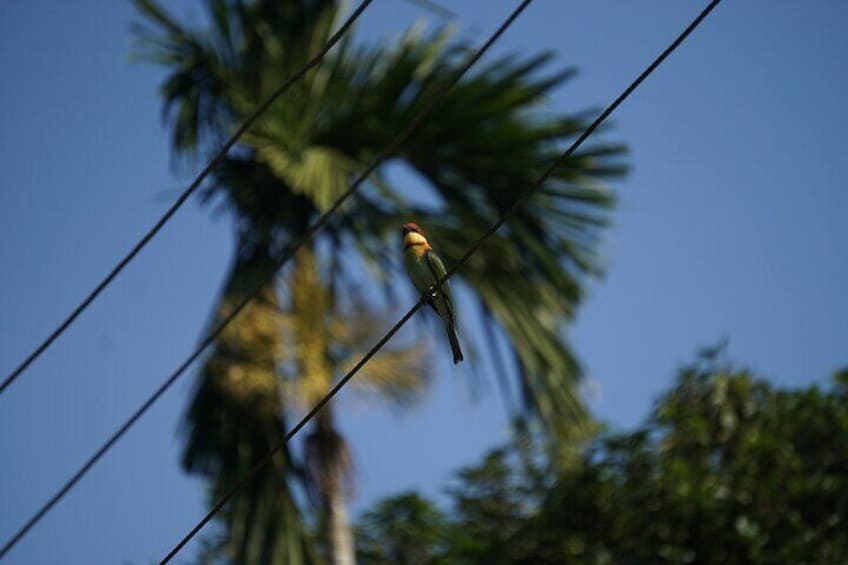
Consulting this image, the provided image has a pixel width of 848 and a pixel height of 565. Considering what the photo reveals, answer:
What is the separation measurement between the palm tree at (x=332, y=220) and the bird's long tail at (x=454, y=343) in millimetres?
4725

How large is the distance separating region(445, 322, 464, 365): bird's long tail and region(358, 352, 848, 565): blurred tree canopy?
14.6 feet

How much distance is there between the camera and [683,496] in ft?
28.9

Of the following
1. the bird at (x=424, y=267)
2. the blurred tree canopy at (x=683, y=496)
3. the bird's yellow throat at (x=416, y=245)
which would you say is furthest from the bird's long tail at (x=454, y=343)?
the blurred tree canopy at (x=683, y=496)

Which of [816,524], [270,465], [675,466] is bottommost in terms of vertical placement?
[816,524]

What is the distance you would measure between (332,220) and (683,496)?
354 centimetres

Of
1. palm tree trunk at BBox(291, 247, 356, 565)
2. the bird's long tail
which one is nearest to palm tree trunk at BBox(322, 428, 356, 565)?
palm tree trunk at BBox(291, 247, 356, 565)

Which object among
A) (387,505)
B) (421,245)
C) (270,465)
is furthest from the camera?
(387,505)

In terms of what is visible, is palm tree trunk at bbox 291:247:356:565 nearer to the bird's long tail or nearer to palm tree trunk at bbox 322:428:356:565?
palm tree trunk at bbox 322:428:356:565

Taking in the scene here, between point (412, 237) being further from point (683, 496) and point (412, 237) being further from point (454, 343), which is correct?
point (683, 496)

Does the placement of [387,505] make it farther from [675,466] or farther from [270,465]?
[675,466]

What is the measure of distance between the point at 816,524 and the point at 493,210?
3726mm

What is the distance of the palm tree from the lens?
968 centimetres

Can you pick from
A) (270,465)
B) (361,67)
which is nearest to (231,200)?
(361,67)

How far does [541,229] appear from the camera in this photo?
1088 cm
